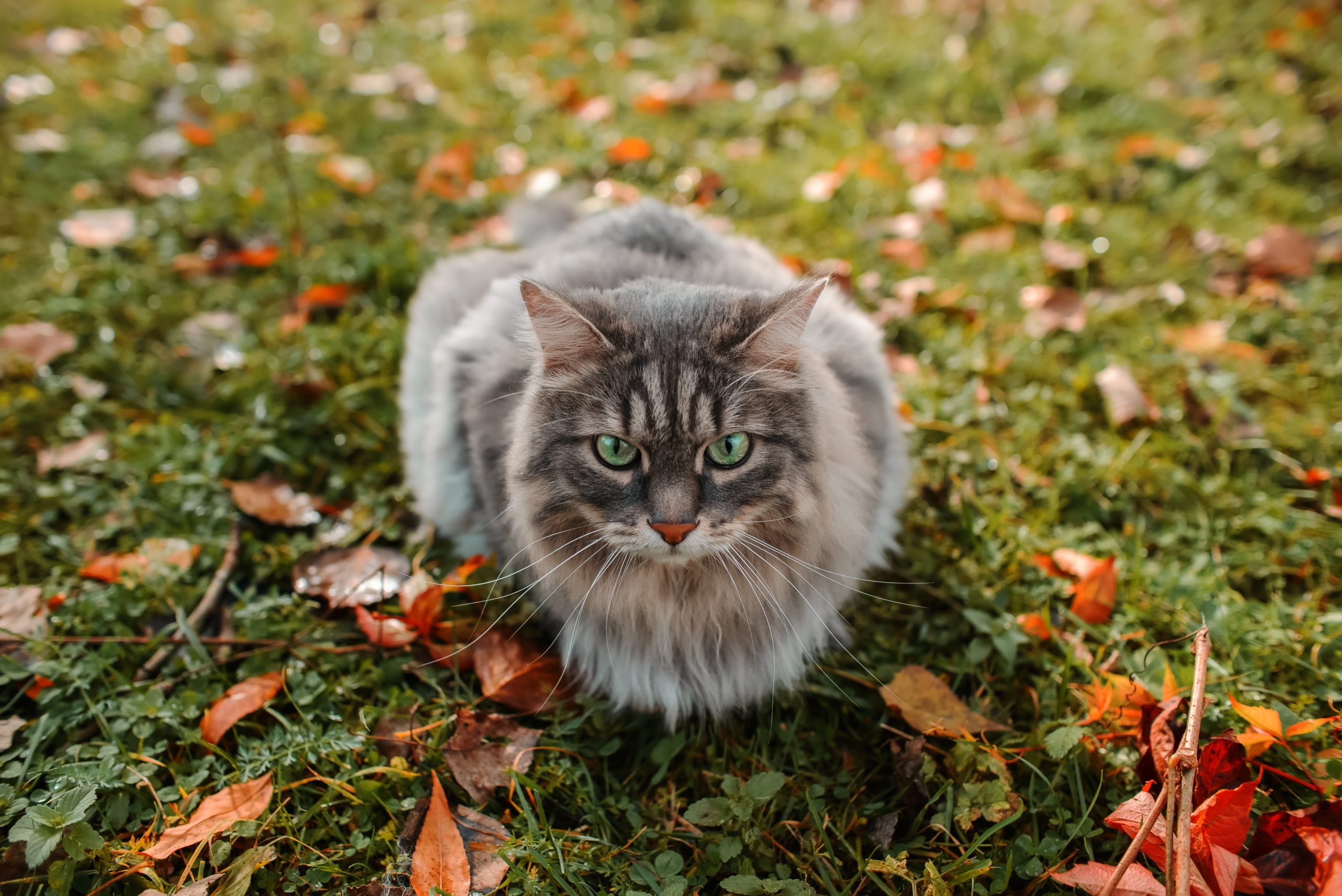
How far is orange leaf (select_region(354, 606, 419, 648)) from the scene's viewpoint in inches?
81.9

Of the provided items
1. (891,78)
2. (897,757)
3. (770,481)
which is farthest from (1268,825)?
(891,78)

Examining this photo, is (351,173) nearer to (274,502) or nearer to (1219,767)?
(274,502)

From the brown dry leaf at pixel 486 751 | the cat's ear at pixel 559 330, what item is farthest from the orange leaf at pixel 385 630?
the cat's ear at pixel 559 330

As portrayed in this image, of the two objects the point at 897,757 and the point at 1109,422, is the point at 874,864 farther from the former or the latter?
the point at 1109,422

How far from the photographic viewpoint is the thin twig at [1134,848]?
4.47 feet

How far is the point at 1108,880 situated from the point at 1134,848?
0.49 feet

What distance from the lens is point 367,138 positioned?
13.2ft

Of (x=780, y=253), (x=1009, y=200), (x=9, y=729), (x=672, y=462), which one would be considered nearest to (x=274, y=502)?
(x=9, y=729)

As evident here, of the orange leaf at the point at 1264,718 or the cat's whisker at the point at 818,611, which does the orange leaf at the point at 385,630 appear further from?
the orange leaf at the point at 1264,718

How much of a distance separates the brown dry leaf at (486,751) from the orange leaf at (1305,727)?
5.41ft

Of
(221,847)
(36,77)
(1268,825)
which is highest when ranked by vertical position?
(36,77)

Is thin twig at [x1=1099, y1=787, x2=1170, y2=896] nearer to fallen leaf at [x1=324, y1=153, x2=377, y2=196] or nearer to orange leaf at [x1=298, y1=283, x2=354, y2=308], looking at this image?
orange leaf at [x1=298, y1=283, x2=354, y2=308]

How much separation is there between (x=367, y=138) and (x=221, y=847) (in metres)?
3.45

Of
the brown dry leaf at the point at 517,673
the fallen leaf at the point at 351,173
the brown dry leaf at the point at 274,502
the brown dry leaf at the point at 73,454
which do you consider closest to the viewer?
the brown dry leaf at the point at 517,673
